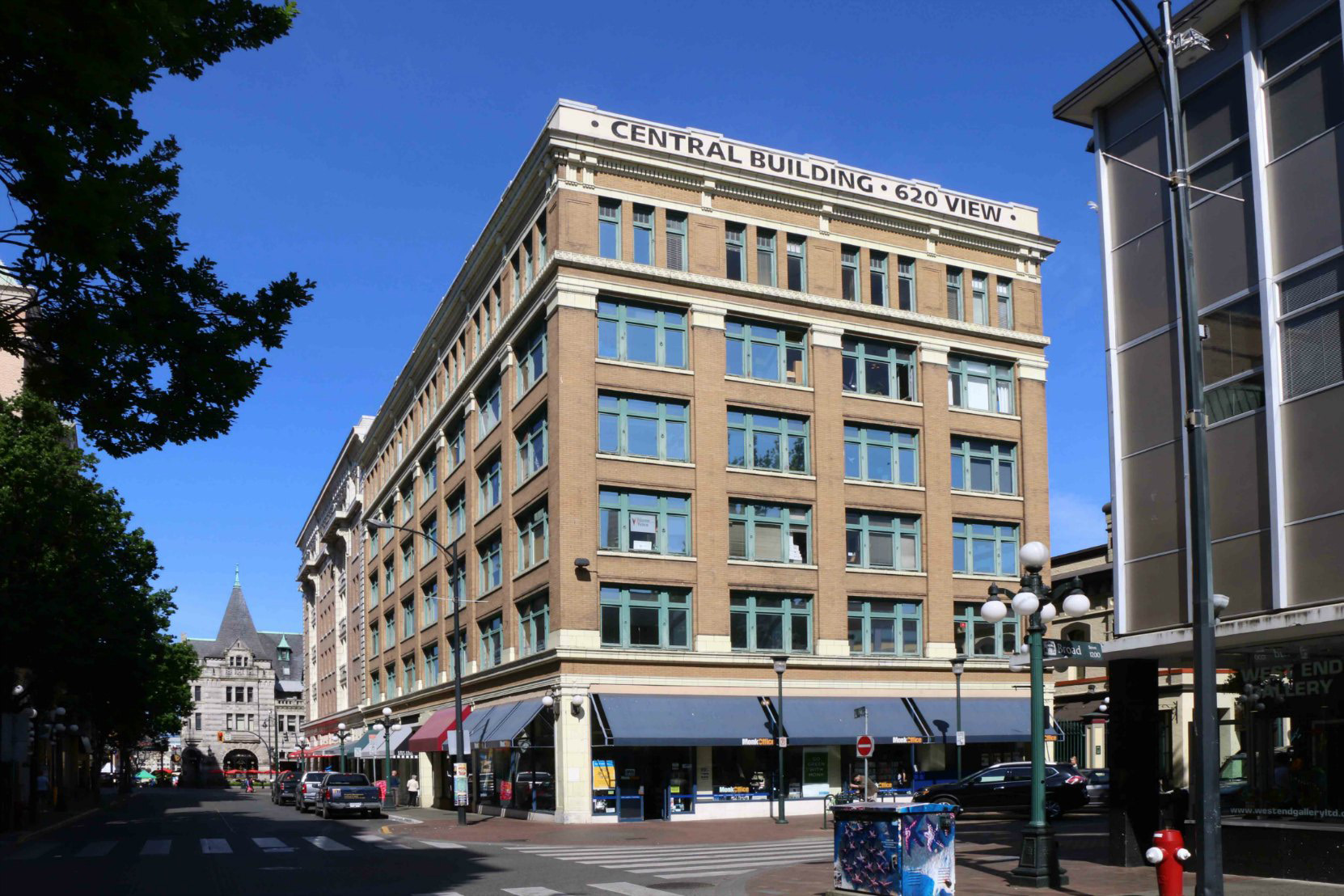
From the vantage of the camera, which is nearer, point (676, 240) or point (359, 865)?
point (359, 865)

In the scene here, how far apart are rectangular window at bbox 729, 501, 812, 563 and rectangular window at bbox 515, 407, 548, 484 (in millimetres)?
6535

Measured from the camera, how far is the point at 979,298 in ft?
161

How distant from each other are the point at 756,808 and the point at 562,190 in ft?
68.2

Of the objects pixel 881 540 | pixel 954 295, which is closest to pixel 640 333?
pixel 881 540

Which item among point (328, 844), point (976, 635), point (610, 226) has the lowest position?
point (328, 844)

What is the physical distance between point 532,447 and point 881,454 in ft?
40.6

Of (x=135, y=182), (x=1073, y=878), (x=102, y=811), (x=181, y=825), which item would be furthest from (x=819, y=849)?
(x=102, y=811)

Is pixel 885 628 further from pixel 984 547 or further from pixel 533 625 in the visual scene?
pixel 533 625

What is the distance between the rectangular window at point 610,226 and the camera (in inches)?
1666

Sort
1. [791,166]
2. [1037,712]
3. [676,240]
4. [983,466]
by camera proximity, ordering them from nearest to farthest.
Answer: [1037,712]
[676,240]
[791,166]
[983,466]

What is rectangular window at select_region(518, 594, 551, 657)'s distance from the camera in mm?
42188

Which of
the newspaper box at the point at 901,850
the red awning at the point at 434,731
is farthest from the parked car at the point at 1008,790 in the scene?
the newspaper box at the point at 901,850

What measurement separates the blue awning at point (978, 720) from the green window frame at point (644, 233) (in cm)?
1792

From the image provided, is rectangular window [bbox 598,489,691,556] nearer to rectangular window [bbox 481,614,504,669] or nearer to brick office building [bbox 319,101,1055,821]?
brick office building [bbox 319,101,1055,821]
